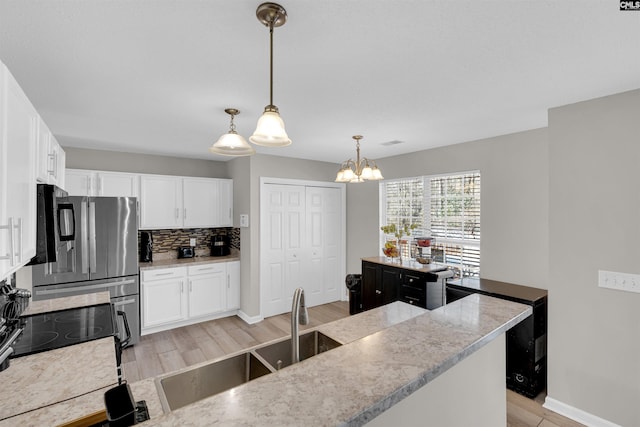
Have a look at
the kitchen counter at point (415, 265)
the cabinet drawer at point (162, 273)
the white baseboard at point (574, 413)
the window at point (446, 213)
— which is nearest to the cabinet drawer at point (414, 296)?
the kitchen counter at point (415, 265)

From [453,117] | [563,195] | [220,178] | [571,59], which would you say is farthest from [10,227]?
[220,178]

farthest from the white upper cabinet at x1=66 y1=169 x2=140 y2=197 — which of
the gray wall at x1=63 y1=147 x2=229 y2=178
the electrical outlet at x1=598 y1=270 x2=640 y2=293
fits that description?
the electrical outlet at x1=598 y1=270 x2=640 y2=293

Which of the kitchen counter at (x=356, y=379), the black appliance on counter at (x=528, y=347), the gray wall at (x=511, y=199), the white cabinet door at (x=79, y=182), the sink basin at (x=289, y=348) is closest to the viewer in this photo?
the kitchen counter at (x=356, y=379)

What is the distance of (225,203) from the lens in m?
4.73

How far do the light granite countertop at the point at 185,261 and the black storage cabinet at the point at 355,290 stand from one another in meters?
1.72

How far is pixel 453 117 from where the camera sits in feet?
8.82

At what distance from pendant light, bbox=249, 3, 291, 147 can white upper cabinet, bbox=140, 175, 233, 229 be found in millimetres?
3366

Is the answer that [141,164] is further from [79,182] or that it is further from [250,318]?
[250,318]

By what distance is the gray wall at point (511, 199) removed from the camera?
301cm

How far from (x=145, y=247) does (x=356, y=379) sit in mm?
4208

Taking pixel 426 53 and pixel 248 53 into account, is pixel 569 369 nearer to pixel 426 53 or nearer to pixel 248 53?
pixel 426 53

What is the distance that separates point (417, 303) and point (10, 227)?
3.37m

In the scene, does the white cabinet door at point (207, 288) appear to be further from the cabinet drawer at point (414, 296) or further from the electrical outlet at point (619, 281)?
the electrical outlet at point (619, 281)

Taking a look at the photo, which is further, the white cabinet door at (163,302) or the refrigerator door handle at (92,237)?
the white cabinet door at (163,302)
